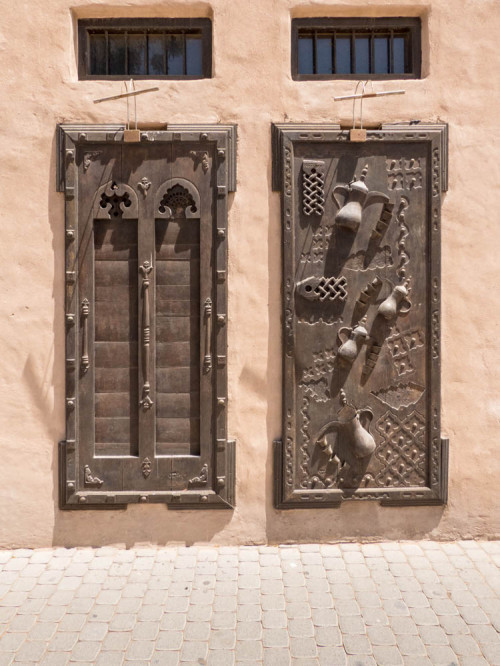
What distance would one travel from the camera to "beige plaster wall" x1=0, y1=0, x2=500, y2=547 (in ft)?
13.6

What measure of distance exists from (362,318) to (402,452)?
103cm

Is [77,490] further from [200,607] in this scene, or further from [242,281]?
[242,281]

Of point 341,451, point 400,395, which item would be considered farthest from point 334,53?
point 341,451

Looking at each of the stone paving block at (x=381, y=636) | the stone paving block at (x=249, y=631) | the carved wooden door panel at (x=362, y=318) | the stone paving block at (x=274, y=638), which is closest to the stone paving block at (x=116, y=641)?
the stone paving block at (x=249, y=631)

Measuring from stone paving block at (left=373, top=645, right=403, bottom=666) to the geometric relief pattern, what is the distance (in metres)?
1.37

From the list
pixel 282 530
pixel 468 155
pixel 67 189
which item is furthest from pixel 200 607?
pixel 468 155

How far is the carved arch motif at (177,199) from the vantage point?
4.17 m

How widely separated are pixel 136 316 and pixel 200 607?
1.98 m

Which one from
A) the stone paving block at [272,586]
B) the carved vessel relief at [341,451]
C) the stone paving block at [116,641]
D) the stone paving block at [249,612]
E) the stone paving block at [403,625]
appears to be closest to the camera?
the stone paving block at [116,641]

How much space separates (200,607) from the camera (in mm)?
3449

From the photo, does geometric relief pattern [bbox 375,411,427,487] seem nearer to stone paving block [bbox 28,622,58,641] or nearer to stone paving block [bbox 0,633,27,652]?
stone paving block [bbox 28,622,58,641]

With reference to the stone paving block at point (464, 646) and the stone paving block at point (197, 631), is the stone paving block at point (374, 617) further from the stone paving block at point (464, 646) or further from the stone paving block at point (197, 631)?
the stone paving block at point (197, 631)

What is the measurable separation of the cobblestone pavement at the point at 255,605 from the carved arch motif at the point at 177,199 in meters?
2.42

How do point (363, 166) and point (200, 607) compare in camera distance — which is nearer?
point (200, 607)
